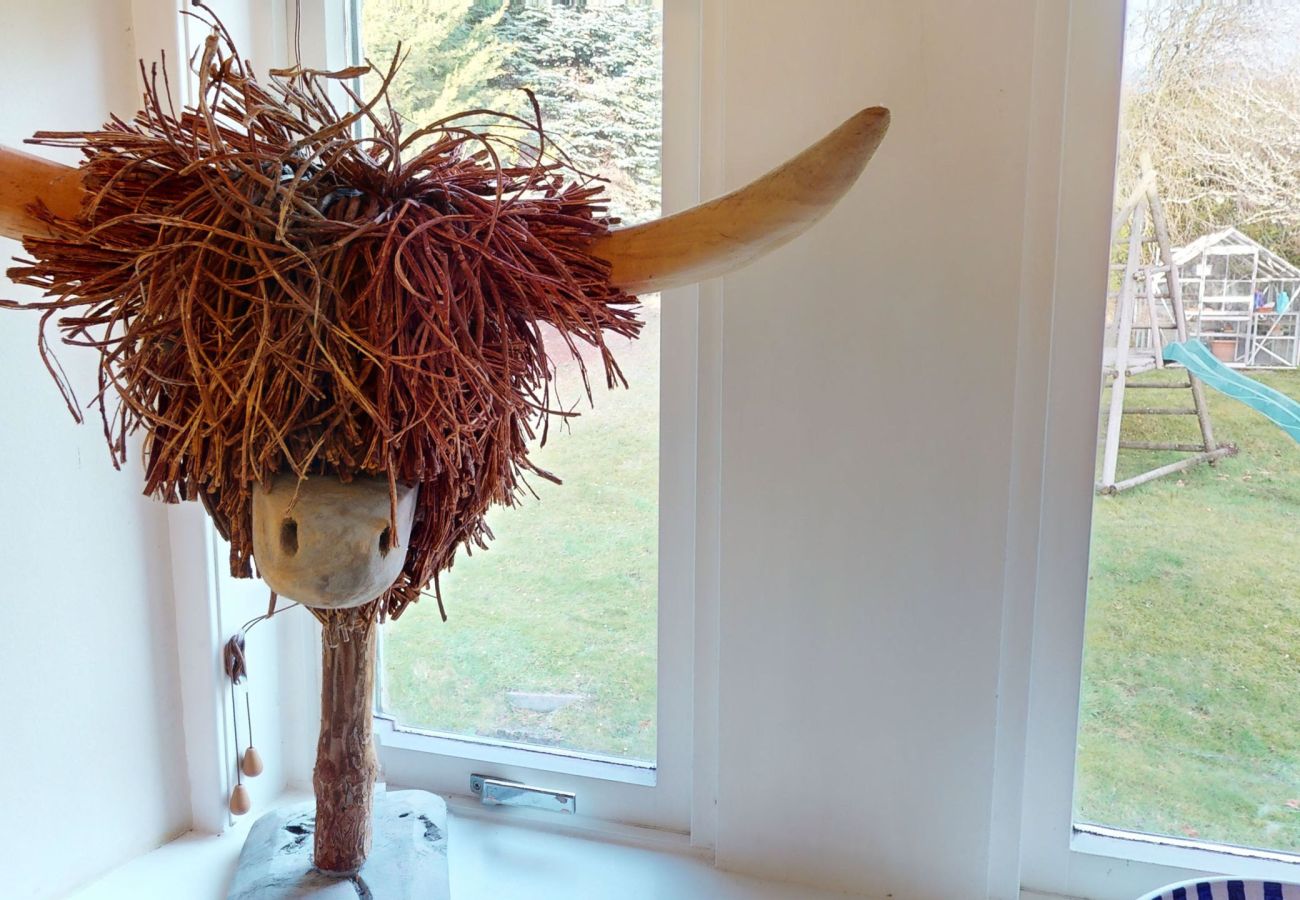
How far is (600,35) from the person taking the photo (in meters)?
0.85

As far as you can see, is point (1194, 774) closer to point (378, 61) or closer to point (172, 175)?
point (172, 175)

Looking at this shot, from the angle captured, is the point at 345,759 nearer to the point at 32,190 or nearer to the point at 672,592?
the point at 672,592

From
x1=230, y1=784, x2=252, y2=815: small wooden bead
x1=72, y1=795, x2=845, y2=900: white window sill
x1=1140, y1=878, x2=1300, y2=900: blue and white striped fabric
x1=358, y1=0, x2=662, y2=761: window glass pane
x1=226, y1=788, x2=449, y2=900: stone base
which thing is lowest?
x1=72, y1=795, x2=845, y2=900: white window sill

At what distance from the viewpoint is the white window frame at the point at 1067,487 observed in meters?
0.71

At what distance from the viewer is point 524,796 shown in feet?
3.07

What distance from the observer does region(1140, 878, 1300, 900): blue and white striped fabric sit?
0.58 m

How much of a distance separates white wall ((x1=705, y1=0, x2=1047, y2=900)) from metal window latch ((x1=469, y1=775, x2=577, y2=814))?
22 cm

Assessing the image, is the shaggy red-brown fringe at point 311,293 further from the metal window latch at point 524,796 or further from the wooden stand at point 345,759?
the metal window latch at point 524,796

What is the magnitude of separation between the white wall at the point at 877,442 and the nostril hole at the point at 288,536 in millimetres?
388

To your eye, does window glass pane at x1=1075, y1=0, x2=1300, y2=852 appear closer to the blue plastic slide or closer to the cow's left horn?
the blue plastic slide

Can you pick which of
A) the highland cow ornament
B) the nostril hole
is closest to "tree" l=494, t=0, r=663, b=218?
the highland cow ornament

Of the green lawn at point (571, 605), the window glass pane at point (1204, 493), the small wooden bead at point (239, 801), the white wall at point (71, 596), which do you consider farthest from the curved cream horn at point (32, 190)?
the window glass pane at point (1204, 493)

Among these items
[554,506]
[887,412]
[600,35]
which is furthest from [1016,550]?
[600,35]

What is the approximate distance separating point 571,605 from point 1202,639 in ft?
1.96
